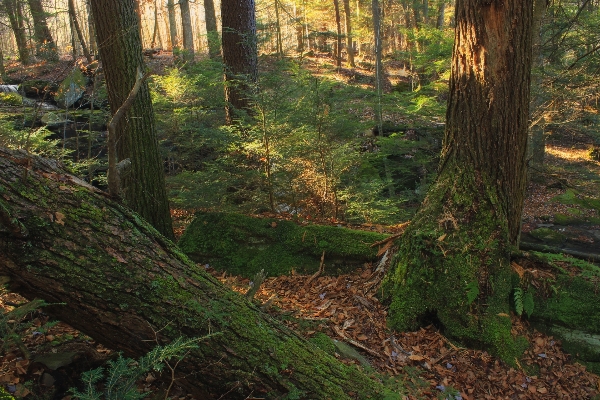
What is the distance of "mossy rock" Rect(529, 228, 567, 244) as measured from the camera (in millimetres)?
11117

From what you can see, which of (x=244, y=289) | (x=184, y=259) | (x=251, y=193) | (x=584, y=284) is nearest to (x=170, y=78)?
(x=251, y=193)

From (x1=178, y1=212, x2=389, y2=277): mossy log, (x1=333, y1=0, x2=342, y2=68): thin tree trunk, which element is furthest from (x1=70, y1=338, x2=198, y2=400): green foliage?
(x1=333, y1=0, x2=342, y2=68): thin tree trunk

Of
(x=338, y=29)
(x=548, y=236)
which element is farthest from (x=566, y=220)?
(x=338, y=29)

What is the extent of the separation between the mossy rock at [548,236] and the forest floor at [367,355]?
7.75m

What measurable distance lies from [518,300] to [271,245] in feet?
10.2

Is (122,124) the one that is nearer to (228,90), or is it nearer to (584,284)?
(228,90)

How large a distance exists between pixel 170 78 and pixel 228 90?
48.2 inches

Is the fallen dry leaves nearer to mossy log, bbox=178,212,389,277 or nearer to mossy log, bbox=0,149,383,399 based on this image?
mossy log, bbox=178,212,389,277

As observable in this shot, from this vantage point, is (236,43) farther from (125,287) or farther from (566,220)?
(566,220)

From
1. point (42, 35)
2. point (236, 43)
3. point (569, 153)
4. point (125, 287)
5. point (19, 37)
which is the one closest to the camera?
point (125, 287)

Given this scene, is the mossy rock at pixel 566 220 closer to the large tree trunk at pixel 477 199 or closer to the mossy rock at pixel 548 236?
the mossy rock at pixel 548 236

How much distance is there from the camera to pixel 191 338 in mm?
2295

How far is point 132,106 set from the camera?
16.4 ft

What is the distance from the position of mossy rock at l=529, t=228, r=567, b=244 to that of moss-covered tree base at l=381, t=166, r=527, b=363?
8.17 metres
